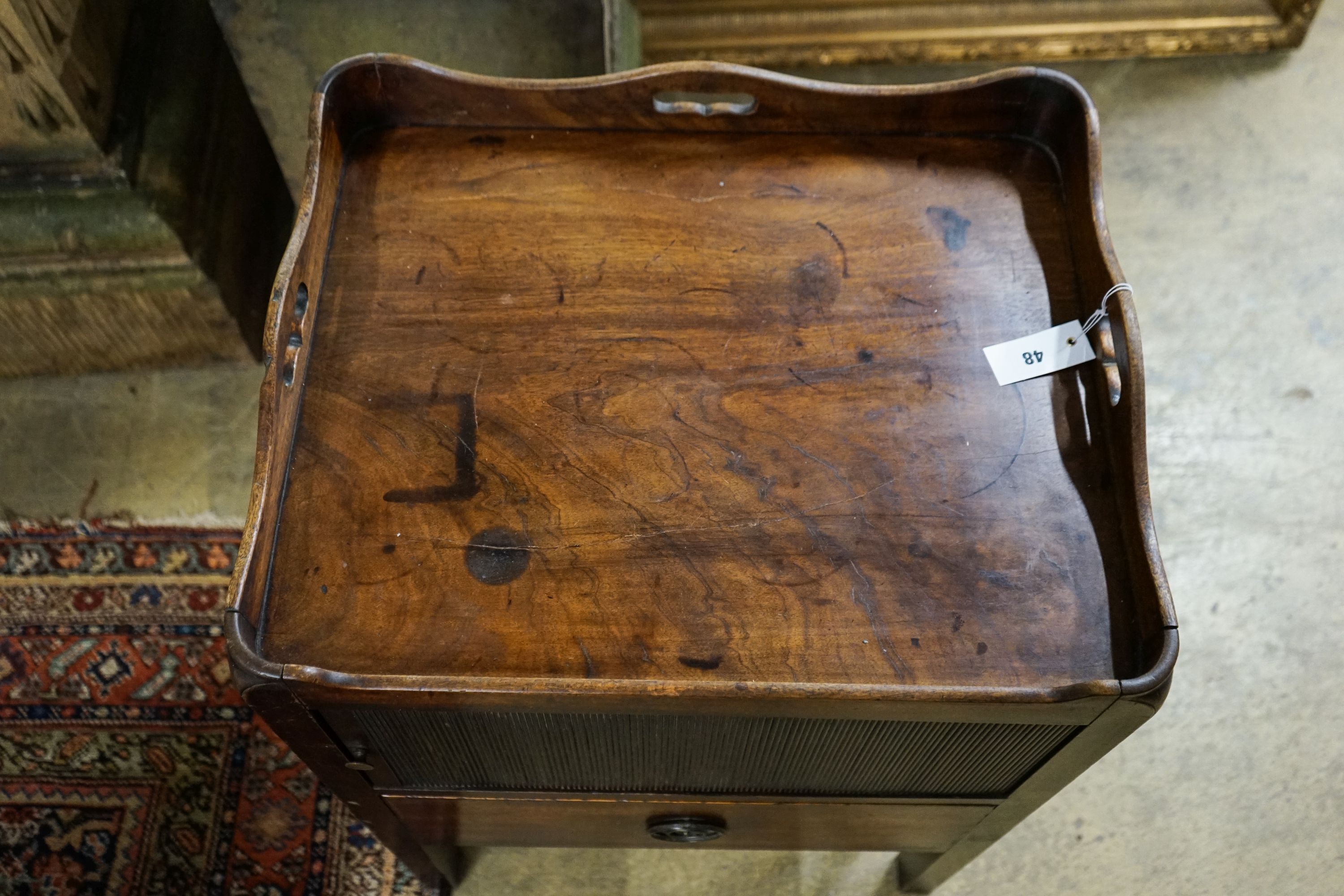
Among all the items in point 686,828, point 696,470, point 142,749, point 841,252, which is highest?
point 841,252

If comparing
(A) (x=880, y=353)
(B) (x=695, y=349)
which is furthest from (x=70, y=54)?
(A) (x=880, y=353)

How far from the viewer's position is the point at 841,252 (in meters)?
1.10

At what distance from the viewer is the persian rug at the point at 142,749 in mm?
1368

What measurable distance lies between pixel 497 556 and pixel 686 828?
0.37m

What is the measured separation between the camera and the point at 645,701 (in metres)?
0.85

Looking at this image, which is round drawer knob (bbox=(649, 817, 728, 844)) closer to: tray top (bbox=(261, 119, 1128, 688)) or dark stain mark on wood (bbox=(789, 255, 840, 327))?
tray top (bbox=(261, 119, 1128, 688))

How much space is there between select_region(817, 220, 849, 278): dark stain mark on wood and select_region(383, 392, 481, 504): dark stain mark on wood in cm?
38

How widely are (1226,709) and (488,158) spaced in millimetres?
1183

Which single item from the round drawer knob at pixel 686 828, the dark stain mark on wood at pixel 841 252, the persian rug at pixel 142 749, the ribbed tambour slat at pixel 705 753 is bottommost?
the round drawer knob at pixel 686 828

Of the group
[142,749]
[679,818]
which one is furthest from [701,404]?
[142,749]

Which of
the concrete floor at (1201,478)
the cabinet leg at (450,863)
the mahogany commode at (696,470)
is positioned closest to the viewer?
the mahogany commode at (696,470)

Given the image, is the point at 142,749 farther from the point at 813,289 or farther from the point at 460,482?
the point at 813,289

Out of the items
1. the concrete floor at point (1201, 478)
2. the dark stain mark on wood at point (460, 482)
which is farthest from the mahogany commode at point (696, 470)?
the concrete floor at point (1201, 478)

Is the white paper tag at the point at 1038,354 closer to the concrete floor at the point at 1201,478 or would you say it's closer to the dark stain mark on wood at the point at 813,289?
the dark stain mark on wood at the point at 813,289
